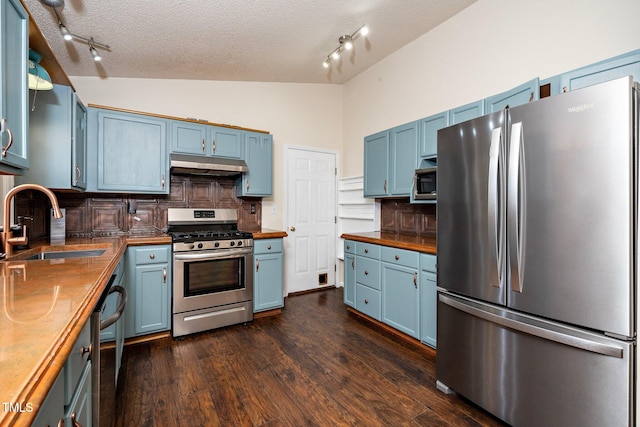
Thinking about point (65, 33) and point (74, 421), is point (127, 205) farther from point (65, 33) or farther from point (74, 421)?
point (74, 421)

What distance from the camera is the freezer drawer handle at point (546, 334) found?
133cm

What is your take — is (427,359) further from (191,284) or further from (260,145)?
(260,145)

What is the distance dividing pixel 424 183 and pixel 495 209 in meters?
1.19

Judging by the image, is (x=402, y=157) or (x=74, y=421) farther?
(x=402, y=157)

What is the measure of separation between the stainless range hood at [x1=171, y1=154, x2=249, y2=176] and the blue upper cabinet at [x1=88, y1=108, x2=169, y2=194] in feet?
0.54

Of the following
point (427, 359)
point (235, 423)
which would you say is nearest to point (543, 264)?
point (427, 359)

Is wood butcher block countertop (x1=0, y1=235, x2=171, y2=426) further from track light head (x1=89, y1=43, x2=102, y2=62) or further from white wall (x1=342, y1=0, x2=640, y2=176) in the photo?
white wall (x1=342, y1=0, x2=640, y2=176)

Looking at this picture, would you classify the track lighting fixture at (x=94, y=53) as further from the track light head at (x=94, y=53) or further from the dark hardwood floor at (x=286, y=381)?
the dark hardwood floor at (x=286, y=381)

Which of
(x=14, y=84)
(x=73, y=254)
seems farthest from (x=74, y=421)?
(x=73, y=254)

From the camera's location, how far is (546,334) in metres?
1.49

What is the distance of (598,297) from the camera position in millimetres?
1351

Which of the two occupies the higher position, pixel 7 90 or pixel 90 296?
pixel 7 90

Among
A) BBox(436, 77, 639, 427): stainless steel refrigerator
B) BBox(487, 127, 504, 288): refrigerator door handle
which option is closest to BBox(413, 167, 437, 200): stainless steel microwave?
BBox(436, 77, 639, 427): stainless steel refrigerator

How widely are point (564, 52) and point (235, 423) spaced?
3352 mm
